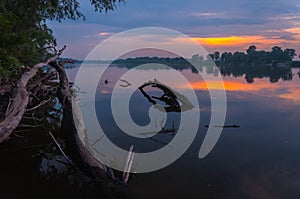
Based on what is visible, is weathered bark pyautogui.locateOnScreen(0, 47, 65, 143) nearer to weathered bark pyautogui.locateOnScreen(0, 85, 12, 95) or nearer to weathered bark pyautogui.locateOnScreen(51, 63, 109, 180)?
weathered bark pyautogui.locateOnScreen(51, 63, 109, 180)

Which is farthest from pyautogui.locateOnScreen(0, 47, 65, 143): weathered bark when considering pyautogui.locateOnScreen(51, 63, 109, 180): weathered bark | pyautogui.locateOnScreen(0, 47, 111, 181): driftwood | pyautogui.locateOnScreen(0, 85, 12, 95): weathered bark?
pyautogui.locateOnScreen(0, 85, 12, 95): weathered bark

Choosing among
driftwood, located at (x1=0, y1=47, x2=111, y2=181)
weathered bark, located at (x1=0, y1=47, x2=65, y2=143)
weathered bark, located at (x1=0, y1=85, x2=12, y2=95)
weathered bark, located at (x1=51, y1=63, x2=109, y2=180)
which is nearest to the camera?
weathered bark, located at (x1=0, y1=47, x2=65, y2=143)

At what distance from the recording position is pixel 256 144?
13.6 metres

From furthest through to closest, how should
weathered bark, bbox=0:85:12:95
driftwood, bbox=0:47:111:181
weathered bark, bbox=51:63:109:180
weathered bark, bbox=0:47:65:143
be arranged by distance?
weathered bark, bbox=0:85:12:95, weathered bark, bbox=51:63:109:180, driftwood, bbox=0:47:111:181, weathered bark, bbox=0:47:65:143

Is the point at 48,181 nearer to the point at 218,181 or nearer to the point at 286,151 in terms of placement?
the point at 218,181

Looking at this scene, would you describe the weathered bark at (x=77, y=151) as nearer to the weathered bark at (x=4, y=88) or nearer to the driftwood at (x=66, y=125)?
the driftwood at (x=66, y=125)

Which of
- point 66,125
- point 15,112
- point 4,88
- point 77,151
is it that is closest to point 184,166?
point 77,151

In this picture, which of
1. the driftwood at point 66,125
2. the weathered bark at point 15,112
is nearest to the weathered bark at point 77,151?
the driftwood at point 66,125

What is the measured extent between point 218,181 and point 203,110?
12850 mm

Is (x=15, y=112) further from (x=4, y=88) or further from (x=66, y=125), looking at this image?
(x=4, y=88)

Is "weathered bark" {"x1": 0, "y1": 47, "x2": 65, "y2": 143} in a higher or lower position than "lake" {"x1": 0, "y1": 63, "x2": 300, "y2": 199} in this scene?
higher

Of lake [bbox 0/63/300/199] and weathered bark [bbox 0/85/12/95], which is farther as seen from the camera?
weathered bark [bbox 0/85/12/95]

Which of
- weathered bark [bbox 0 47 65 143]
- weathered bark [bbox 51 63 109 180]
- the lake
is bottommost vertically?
the lake

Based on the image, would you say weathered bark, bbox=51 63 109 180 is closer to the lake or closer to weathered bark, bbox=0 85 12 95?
the lake
